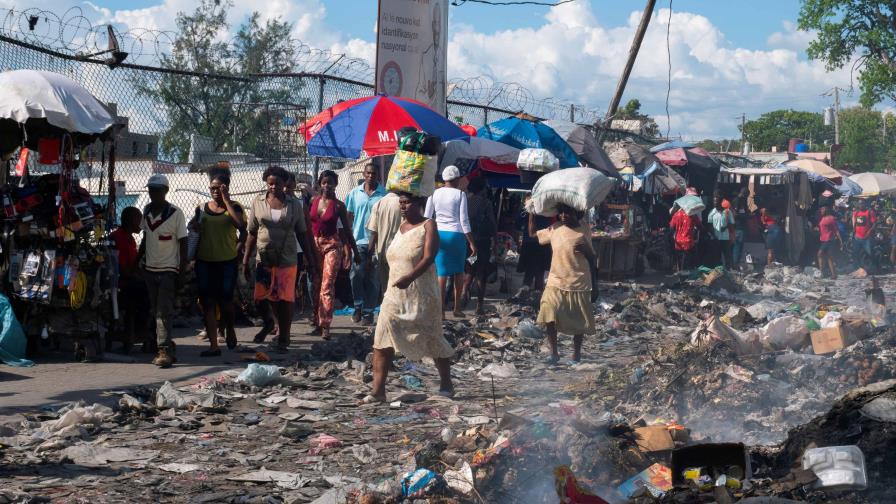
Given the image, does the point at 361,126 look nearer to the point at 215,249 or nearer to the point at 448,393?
the point at 215,249

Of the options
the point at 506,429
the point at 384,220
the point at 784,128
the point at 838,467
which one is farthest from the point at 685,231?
the point at 784,128

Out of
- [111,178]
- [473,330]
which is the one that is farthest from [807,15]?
[111,178]

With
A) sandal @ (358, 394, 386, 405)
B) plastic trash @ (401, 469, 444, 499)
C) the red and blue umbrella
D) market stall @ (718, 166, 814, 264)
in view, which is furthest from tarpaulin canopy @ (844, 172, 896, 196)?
plastic trash @ (401, 469, 444, 499)

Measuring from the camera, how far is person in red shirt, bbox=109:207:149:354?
9.01 meters

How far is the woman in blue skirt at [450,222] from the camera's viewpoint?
1102 centimetres

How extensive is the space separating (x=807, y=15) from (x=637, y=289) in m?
25.3

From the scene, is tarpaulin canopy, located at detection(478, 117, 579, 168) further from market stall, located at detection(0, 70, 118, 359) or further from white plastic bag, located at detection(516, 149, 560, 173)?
market stall, located at detection(0, 70, 118, 359)

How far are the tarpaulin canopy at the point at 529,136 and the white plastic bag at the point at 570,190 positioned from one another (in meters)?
4.58

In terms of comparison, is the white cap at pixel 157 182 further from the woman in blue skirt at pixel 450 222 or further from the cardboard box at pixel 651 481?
the cardboard box at pixel 651 481

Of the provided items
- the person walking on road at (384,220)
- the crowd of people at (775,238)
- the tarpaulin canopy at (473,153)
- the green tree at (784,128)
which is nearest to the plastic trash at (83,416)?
the person walking on road at (384,220)

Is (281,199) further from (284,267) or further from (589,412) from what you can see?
(589,412)

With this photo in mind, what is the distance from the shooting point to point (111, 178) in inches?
352

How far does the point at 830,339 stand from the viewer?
9.83 m

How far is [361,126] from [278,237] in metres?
3.01
